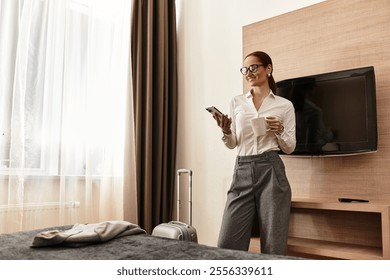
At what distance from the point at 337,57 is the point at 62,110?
199cm

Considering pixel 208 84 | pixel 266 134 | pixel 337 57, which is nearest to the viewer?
pixel 266 134

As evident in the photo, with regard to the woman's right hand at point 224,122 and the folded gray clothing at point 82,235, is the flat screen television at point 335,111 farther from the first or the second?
the folded gray clothing at point 82,235

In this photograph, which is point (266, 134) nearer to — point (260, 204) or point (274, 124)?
point (274, 124)

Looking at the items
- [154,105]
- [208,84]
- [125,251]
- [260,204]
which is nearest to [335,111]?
[260,204]

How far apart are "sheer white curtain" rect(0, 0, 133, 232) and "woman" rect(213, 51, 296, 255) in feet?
3.93

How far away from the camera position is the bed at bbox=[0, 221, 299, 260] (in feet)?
3.94

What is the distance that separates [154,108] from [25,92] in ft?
3.85

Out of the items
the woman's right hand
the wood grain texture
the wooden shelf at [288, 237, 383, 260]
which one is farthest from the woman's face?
the wooden shelf at [288, 237, 383, 260]

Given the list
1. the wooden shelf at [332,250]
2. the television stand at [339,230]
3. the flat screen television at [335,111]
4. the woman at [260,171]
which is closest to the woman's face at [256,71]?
the woman at [260,171]

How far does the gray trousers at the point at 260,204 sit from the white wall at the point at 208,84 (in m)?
1.03

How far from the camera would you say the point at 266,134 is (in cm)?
223

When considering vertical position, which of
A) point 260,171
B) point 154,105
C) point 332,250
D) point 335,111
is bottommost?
point 332,250
